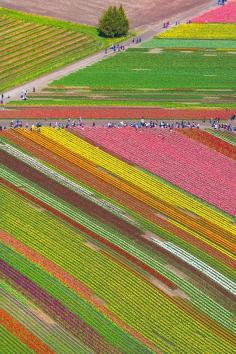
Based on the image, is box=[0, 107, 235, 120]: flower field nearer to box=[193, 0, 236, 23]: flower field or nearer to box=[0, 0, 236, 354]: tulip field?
box=[0, 0, 236, 354]: tulip field

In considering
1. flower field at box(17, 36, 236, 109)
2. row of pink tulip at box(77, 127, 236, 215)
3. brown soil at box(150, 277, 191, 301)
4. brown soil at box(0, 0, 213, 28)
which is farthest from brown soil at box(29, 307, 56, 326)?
brown soil at box(0, 0, 213, 28)

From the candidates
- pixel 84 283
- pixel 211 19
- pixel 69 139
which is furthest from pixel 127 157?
pixel 211 19

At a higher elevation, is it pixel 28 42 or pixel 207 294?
pixel 28 42

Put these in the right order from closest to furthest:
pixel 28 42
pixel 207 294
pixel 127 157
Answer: pixel 207 294 → pixel 127 157 → pixel 28 42

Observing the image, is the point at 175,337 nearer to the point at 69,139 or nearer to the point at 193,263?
the point at 193,263

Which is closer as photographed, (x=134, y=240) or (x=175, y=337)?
(x=175, y=337)

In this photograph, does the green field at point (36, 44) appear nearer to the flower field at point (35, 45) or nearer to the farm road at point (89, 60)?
the flower field at point (35, 45)
